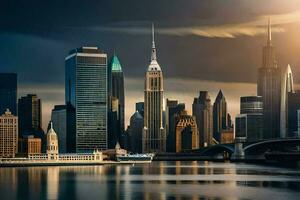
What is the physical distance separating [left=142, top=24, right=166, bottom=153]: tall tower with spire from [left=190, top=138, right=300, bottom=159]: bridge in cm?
590

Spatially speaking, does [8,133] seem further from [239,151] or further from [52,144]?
[239,151]

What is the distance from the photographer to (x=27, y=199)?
21.7m

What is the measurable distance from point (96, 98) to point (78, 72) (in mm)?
2729

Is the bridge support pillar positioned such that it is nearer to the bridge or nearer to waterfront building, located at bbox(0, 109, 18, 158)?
the bridge

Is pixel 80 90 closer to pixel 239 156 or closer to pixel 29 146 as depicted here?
pixel 29 146

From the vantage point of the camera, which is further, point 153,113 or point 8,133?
point 153,113

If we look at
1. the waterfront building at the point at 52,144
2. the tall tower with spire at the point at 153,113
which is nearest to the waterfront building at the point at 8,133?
the waterfront building at the point at 52,144

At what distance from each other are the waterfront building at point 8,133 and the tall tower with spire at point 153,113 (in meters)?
12.3

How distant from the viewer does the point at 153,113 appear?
75438 millimetres

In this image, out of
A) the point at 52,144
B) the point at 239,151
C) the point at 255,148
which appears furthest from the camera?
the point at 52,144

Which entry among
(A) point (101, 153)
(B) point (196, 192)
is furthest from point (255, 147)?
(B) point (196, 192)

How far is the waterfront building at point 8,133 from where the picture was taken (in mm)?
65875

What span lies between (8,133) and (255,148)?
1948 centimetres

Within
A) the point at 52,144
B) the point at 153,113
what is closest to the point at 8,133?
the point at 52,144
